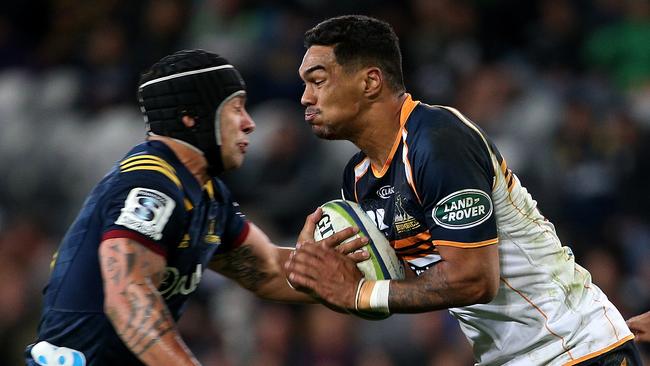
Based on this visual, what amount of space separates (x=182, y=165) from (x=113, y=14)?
775cm

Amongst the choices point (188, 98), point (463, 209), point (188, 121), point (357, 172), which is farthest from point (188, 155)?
point (463, 209)

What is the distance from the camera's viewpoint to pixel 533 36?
10086mm

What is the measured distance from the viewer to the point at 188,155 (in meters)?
4.86

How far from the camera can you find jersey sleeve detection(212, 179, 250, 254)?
17.4ft

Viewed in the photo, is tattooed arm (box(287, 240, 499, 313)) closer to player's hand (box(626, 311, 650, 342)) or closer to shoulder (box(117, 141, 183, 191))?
shoulder (box(117, 141, 183, 191))

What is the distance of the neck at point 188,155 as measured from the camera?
4.84 m

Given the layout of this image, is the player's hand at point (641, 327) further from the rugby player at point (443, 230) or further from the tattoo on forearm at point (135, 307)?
the tattoo on forearm at point (135, 307)

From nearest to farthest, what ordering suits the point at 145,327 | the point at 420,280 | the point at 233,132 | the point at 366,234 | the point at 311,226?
the point at 145,327
the point at 420,280
the point at 366,234
the point at 311,226
the point at 233,132

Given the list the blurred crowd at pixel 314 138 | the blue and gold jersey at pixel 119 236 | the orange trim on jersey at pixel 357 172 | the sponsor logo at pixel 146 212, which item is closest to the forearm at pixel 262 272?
the blue and gold jersey at pixel 119 236

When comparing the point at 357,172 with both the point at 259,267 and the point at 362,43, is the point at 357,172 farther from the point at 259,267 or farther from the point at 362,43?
the point at 259,267

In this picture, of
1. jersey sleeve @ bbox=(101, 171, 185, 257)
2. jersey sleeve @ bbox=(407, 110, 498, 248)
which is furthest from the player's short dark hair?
jersey sleeve @ bbox=(101, 171, 185, 257)

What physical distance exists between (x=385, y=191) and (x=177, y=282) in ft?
3.35

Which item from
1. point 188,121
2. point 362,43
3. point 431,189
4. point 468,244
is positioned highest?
point 362,43

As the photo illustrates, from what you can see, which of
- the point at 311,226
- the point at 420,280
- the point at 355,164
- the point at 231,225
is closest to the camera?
the point at 420,280
